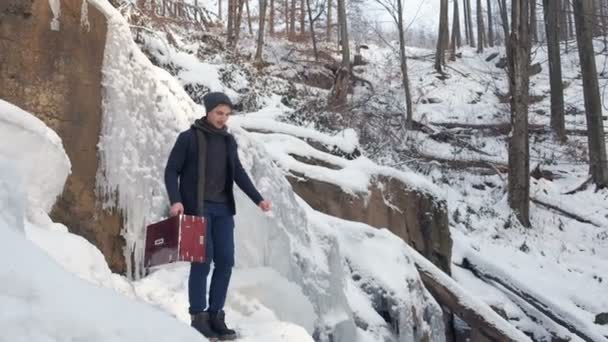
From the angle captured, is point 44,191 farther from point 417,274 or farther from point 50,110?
point 417,274

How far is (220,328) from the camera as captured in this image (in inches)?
155

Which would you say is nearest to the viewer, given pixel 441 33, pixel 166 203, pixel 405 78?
pixel 166 203

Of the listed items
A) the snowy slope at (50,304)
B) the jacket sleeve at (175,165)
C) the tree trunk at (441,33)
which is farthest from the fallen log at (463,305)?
the tree trunk at (441,33)

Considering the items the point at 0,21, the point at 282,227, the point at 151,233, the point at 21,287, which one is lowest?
the point at 282,227

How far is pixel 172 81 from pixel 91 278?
2.64 metres

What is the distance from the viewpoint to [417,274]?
7.04 meters

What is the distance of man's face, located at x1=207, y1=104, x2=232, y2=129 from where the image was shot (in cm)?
399

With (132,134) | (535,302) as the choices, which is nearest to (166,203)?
(132,134)

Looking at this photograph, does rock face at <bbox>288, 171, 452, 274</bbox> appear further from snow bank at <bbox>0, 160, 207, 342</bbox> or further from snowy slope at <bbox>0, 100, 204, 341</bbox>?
snow bank at <bbox>0, 160, 207, 342</bbox>

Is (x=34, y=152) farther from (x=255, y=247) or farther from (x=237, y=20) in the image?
(x=237, y=20)

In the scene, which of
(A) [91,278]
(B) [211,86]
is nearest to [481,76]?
(B) [211,86]

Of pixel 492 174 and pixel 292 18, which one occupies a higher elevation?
pixel 292 18

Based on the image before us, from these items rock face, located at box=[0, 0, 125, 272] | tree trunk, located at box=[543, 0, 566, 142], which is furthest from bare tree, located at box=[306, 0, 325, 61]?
rock face, located at box=[0, 0, 125, 272]

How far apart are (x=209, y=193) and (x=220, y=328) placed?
784mm
